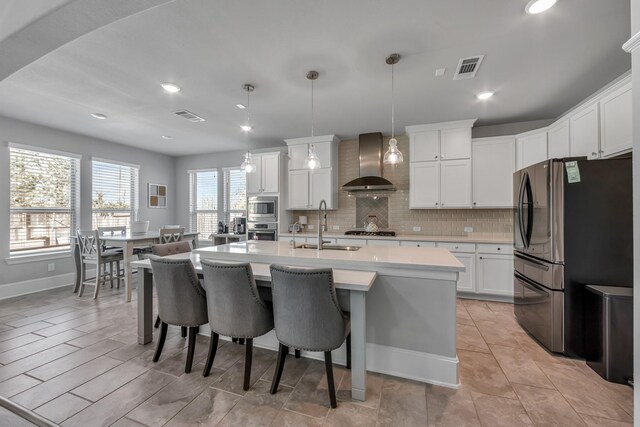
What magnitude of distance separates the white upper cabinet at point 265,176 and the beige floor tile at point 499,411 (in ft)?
13.4

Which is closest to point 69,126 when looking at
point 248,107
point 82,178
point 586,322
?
point 82,178

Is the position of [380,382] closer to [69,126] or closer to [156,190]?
[69,126]

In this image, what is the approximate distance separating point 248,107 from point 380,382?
134 inches

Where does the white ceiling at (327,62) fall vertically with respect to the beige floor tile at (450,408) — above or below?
above

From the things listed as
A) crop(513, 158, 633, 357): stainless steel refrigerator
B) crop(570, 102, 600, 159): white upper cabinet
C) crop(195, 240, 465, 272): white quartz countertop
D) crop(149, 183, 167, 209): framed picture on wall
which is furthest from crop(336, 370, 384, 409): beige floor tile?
crop(149, 183, 167, 209): framed picture on wall

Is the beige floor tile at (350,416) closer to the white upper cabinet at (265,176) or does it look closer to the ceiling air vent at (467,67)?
the ceiling air vent at (467,67)

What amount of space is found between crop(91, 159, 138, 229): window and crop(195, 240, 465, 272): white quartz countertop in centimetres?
372

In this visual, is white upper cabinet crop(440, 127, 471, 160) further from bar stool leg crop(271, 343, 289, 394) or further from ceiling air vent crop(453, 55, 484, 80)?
bar stool leg crop(271, 343, 289, 394)

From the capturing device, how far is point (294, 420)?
170 centimetres

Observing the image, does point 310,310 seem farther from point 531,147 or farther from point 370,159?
point 531,147

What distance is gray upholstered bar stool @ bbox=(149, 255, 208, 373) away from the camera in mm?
2184

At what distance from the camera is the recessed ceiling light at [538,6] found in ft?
5.80

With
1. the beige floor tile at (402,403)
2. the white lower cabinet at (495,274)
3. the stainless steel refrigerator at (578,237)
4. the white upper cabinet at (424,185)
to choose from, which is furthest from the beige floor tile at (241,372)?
the white upper cabinet at (424,185)

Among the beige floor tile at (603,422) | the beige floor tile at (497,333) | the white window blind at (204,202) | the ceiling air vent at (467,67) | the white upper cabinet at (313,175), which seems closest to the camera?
the beige floor tile at (603,422)
